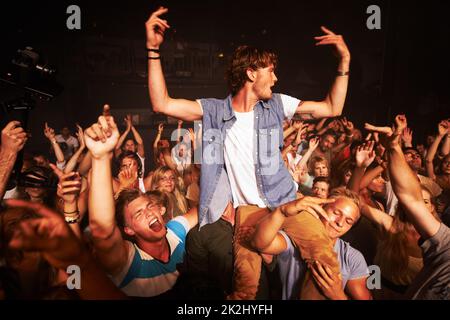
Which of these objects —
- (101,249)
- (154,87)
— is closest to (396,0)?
(154,87)

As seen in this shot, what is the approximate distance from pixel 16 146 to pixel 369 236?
104 inches

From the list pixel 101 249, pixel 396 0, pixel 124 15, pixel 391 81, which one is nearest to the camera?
pixel 101 249

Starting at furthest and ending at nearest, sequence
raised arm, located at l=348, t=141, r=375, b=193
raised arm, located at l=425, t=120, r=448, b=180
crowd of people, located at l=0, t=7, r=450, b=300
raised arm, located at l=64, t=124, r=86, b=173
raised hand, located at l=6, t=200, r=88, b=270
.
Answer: raised arm, located at l=425, t=120, r=448, b=180, raised arm, located at l=348, t=141, r=375, b=193, raised arm, located at l=64, t=124, r=86, b=173, crowd of people, located at l=0, t=7, r=450, b=300, raised hand, located at l=6, t=200, r=88, b=270

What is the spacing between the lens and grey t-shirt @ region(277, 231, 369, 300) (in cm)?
315

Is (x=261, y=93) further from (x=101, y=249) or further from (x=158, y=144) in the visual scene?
(x=101, y=249)

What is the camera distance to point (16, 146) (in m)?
3.06

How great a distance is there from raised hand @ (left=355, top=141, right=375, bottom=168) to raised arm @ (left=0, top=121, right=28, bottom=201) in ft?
8.05

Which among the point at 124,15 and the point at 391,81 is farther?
the point at 391,81

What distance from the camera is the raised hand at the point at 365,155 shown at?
134 inches

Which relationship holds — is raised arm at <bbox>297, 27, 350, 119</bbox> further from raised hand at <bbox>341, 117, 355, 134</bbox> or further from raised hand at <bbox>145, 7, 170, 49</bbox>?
raised hand at <bbox>145, 7, 170, 49</bbox>

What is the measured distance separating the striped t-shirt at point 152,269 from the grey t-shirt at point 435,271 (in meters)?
1.69

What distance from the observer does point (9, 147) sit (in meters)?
3.05

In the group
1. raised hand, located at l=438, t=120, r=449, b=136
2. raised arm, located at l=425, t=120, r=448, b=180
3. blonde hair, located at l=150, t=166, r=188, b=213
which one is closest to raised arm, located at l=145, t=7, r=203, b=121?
blonde hair, located at l=150, t=166, r=188, b=213
